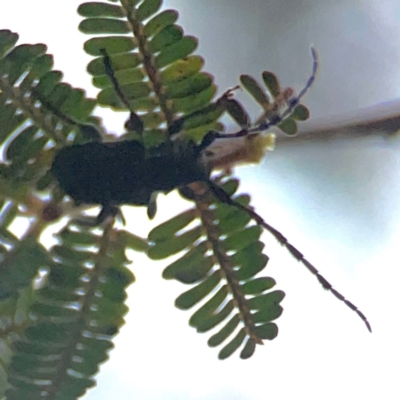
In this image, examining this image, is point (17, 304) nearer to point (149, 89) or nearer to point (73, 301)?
point (73, 301)

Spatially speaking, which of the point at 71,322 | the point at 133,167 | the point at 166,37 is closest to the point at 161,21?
the point at 166,37

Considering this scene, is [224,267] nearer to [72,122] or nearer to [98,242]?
[98,242]

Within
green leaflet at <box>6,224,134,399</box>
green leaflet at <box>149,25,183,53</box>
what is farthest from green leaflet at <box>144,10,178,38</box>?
green leaflet at <box>6,224,134,399</box>

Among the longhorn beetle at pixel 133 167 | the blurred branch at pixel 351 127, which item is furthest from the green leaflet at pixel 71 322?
the blurred branch at pixel 351 127

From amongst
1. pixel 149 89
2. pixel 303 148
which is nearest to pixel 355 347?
pixel 303 148

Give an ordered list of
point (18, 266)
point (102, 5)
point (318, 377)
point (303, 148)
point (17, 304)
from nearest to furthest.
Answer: point (102, 5) → point (18, 266) → point (17, 304) → point (318, 377) → point (303, 148)
